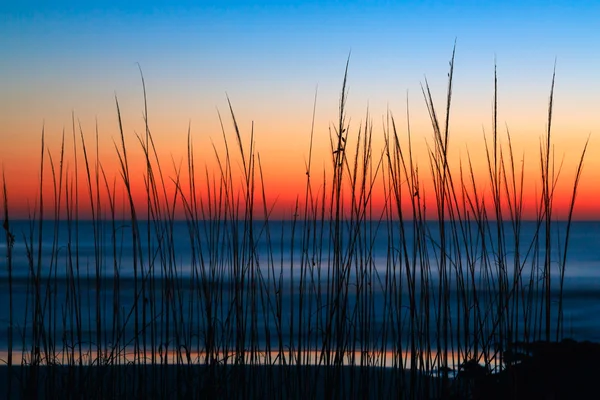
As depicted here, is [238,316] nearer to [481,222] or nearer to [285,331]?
[481,222]

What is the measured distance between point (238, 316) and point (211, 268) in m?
0.16

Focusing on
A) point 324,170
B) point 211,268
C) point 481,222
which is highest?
point 324,170

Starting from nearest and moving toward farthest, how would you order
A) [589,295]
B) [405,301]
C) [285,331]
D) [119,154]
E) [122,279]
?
[119,154] → [285,331] → [405,301] → [589,295] → [122,279]

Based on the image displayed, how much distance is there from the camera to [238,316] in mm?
1895

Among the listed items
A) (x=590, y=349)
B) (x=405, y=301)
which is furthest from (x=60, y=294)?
(x=590, y=349)

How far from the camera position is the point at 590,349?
319 cm

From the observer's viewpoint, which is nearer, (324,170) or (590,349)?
(324,170)

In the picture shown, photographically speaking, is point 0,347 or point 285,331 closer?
point 0,347

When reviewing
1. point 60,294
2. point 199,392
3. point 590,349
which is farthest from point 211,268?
point 60,294

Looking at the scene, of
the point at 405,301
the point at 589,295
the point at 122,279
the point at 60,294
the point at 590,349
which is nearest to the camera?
the point at 590,349

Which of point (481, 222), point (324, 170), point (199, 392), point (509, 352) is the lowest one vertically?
point (199, 392)

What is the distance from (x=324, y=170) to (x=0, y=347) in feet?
11.9

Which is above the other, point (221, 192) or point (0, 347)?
point (221, 192)

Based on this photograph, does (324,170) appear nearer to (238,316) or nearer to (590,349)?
(238,316)
